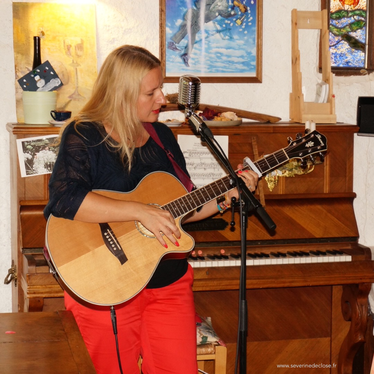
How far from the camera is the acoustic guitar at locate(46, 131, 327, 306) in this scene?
2.15 m

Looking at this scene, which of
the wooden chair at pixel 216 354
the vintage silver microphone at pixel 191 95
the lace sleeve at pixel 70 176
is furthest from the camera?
the wooden chair at pixel 216 354

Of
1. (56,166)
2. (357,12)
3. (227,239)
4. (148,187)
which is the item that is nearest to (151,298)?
(148,187)

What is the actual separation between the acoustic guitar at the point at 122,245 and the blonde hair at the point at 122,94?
8.2 inches

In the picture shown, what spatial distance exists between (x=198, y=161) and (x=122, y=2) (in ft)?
3.45

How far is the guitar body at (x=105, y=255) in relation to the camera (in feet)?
7.03

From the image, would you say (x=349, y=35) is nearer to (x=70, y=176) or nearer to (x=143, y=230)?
(x=143, y=230)

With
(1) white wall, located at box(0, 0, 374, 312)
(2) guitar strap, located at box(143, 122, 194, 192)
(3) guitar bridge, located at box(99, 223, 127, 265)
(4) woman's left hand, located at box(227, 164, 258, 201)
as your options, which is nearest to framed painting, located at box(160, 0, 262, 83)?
(1) white wall, located at box(0, 0, 374, 312)

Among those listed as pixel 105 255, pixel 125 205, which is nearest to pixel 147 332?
pixel 105 255

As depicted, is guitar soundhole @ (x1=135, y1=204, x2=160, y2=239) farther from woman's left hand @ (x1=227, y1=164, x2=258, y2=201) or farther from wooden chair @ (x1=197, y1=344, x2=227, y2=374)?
wooden chair @ (x1=197, y1=344, x2=227, y2=374)

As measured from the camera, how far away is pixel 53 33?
316cm

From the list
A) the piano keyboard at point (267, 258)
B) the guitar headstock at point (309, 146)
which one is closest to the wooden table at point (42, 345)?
the guitar headstock at point (309, 146)

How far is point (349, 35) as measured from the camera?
3.55 metres

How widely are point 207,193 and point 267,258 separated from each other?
0.71 m

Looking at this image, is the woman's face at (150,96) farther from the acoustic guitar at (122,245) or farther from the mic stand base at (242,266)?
Result: the mic stand base at (242,266)
